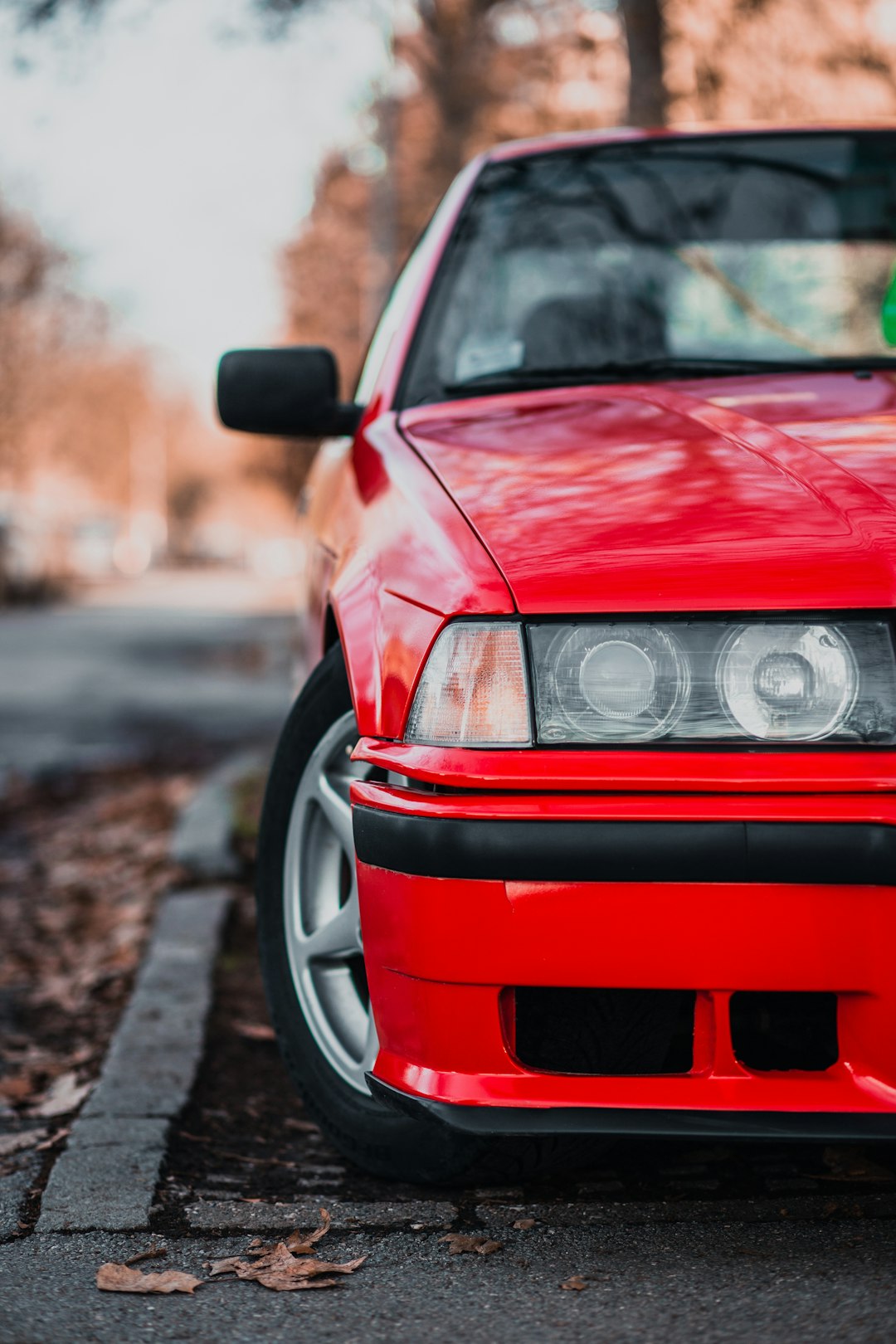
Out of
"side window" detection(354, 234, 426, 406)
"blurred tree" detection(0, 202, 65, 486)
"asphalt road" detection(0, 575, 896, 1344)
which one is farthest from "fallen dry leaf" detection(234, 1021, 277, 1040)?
"blurred tree" detection(0, 202, 65, 486)

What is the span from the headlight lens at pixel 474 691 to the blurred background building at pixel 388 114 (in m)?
2.41

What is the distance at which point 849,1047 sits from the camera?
1888 mm

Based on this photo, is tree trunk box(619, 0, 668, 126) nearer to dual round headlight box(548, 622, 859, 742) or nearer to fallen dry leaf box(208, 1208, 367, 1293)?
dual round headlight box(548, 622, 859, 742)

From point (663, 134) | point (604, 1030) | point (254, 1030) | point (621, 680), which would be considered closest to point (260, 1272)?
point (604, 1030)

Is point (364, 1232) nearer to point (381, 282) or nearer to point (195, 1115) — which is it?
point (195, 1115)

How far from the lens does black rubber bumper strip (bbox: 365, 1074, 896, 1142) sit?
74.1 inches

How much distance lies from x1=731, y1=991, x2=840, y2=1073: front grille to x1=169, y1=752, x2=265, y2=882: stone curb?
288 centimetres

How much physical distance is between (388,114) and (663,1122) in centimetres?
1560

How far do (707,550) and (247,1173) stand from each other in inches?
50.1

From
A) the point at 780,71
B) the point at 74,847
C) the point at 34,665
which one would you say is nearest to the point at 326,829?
the point at 74,847

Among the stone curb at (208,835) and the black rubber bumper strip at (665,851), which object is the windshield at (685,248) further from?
the stone curb at (208,835)

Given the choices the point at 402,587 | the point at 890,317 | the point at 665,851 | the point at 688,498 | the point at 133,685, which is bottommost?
the point at 133,685

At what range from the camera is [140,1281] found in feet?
6.75

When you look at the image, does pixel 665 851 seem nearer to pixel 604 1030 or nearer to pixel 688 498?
pixel 604 1030
